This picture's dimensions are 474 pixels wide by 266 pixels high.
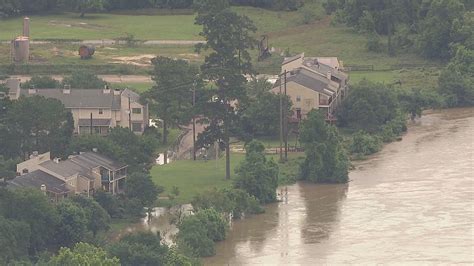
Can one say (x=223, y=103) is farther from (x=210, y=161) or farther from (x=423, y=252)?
(x=423, y=252)

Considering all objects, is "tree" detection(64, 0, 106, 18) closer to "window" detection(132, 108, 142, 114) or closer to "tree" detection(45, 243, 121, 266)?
"window" detection(132, 108, 142, 114)

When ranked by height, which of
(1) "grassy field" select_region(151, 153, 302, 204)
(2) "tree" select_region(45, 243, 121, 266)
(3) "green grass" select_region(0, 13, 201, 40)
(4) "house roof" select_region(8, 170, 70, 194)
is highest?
(3) "green grass" select_region(0, 13, 201, 40)

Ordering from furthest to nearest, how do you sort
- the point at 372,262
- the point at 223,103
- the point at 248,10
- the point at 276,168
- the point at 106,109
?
the point at 248,10, the point at 106,109, the point at 223,103, the point at 276,168, the point at 372,262

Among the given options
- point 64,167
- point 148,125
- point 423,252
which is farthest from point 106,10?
point 423,252

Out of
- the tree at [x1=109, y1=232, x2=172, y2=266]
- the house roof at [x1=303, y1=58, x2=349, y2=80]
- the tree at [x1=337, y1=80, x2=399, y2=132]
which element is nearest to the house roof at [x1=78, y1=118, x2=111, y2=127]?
the tree at [x1=337, y1=80, x2=399, y2=132]

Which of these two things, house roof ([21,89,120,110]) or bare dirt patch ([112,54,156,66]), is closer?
house roof ([21,89,120,110])

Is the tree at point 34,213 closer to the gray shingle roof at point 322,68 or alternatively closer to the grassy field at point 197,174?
the grassy field at point 197,174

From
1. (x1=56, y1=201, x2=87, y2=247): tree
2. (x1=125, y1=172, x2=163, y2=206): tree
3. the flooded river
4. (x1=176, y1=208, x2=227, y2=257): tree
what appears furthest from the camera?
(x1=125, y1=172, x2=163, y2=206): tree
